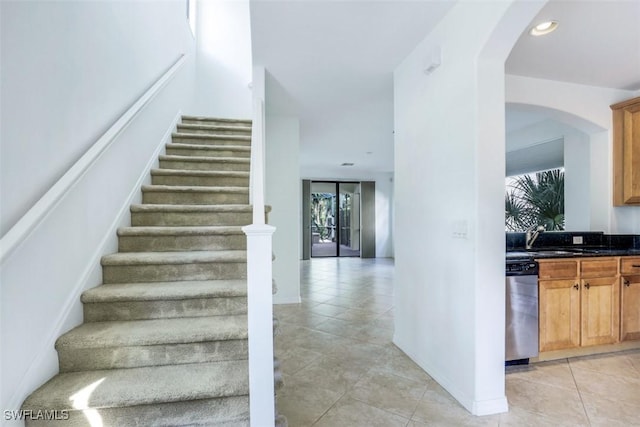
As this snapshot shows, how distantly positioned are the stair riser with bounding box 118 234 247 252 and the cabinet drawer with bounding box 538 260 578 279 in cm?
233

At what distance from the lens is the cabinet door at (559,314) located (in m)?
2.30

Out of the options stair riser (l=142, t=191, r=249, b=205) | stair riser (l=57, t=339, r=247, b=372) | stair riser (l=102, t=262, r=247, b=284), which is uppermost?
stair riser (l=142, t=191, r=249, b=205)

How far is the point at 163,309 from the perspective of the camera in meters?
1.79

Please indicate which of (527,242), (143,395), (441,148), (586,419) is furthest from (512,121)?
(143,395)

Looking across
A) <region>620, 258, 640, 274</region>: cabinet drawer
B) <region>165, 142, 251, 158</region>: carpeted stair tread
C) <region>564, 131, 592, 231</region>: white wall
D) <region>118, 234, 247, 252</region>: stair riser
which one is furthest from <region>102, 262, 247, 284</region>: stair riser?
<region>564, 131, 592, 231</region>: white wall

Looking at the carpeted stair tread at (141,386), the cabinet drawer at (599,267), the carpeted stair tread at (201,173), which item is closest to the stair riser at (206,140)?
the carpeted stair tread at (201,173)

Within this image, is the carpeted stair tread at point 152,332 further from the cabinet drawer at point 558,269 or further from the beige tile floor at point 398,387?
the cabinet drawer at point 558,269

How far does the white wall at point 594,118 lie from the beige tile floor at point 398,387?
4.19 ft

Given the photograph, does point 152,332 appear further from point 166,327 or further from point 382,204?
point 382,204

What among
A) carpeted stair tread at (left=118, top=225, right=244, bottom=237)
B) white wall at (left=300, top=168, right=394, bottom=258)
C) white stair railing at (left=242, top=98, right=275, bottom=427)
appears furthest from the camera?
white wall at (left=300, top=168, right=394, bottom=258)

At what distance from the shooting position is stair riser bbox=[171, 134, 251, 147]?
Result: 11.2 feet

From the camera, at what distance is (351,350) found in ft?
8.40

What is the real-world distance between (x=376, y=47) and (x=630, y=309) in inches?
120

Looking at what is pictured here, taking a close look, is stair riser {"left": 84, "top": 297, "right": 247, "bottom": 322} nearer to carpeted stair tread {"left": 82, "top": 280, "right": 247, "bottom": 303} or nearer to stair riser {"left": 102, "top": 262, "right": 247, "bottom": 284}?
carpeted stair tread {"left": 82, "top": 280, "right": 247, "bottom": 303}
